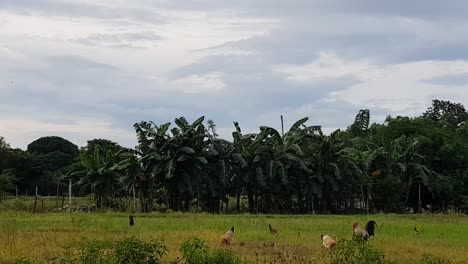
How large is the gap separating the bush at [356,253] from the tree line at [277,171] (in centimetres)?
2008

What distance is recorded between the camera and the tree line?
29875 mm

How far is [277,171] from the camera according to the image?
3061 centimetres

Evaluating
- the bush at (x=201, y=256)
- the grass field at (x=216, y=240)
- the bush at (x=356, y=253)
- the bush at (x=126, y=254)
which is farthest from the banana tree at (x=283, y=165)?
the bush at (x=126, y=254)

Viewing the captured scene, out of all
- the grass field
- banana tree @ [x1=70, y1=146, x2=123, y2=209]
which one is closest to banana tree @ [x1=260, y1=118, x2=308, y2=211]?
banana tree @ [x1=70, y1=146, x2=123, y2=209]

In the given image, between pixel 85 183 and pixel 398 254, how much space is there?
23424 mm

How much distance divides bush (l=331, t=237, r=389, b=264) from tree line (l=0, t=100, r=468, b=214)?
65.9 ft

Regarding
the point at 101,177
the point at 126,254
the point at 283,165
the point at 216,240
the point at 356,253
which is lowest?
the point at 216,240

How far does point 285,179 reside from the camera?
29.8m

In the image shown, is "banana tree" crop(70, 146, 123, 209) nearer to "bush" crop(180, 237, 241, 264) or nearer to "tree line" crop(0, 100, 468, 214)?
"tree line" crop(0, 100, 468, 214)

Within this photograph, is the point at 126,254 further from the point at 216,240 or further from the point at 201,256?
the point at 216,240

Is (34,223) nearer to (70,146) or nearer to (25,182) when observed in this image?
(25,182)

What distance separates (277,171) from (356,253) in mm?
22641

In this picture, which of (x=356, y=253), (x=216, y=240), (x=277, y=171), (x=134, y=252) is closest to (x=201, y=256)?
(x=134, y=252)

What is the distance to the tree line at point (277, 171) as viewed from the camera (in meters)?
29.9
